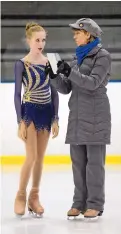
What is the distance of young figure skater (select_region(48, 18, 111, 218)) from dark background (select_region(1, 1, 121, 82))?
15.5 feet

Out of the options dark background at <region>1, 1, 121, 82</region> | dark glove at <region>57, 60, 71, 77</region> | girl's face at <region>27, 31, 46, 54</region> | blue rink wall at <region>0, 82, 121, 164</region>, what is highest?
dark background at <region>1, 1, 121, 82</region>

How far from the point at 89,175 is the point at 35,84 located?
68 cm

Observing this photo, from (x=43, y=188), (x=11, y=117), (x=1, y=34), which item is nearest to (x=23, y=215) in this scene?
(x=43, y=188)

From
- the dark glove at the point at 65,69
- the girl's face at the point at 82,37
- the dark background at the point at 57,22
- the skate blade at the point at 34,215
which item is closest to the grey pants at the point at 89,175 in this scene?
the skate blade at the point at 34,215

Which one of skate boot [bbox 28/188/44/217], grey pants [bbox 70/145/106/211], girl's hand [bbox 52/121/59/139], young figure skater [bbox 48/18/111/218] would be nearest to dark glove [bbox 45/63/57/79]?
young figure skater [bbox 48/18/111/218]

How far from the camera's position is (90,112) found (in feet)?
13.1

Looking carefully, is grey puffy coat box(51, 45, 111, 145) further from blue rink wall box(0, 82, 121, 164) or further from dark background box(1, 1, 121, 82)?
dark background box(1, 1, 121, 82)

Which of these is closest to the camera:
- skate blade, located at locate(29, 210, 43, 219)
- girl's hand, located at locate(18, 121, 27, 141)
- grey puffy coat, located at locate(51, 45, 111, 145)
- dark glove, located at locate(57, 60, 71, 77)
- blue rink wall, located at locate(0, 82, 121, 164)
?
dark glove, located at locate(57, 60, 71, 77)

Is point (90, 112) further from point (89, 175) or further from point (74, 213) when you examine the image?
point (74, 213)

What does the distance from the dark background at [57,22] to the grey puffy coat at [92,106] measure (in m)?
4.77

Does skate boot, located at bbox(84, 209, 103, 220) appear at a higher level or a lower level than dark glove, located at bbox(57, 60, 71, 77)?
lower

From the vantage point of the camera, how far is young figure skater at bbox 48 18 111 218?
398 cm

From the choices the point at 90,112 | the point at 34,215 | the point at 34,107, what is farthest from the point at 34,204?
the point at 90,112

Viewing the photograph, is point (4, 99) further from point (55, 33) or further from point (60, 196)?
point (60, 196)
